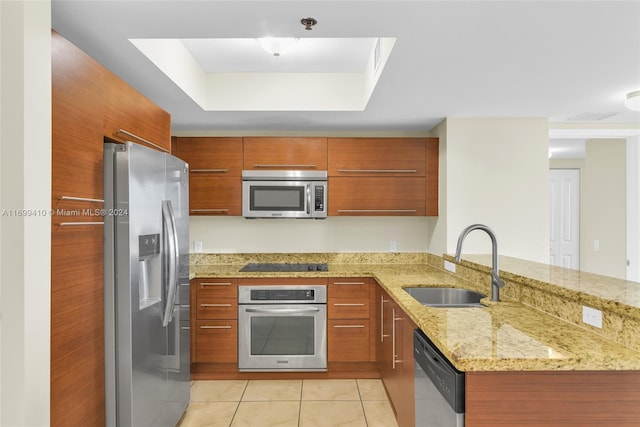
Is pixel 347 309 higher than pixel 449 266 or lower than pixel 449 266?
lower

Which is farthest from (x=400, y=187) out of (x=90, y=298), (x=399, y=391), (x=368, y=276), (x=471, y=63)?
(x=90, y=298)

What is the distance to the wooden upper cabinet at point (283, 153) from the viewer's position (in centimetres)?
354

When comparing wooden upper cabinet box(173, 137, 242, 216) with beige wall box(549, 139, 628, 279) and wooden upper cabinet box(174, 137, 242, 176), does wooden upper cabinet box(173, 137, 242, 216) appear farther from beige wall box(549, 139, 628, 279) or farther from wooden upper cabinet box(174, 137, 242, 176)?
beige wall box(549, 139, 628, 279)

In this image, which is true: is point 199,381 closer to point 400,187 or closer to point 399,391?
point 399,391

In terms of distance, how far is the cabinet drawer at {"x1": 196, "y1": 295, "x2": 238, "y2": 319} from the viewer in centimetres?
326

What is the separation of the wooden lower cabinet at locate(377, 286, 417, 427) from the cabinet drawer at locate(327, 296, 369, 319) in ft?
0.55

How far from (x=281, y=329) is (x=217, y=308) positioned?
563 mm

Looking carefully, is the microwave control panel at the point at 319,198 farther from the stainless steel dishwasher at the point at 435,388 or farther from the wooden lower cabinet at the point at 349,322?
the stainless steel dishwasher at the point at 435,388

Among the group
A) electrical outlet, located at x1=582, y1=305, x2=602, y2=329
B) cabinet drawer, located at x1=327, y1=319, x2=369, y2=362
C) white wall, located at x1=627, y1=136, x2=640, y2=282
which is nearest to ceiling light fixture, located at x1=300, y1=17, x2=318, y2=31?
electrical outlet, located at x1=582, y1=305, x2=602, y2=329

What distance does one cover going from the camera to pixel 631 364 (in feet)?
4.03

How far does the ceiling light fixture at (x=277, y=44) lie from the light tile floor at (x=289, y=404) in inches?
98.4

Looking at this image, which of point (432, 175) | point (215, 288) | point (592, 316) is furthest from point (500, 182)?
point (215, 288)

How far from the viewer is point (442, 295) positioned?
102 inches

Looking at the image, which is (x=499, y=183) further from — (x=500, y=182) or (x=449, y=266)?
(x=449, y=266)
